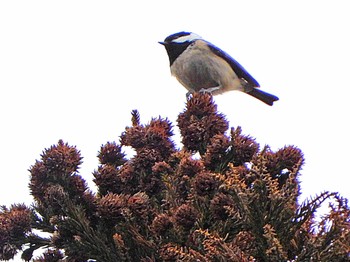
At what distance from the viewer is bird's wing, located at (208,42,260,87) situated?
25.0 feet

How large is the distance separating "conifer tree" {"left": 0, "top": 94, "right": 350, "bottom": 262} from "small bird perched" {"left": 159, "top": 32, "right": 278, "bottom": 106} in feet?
10.3

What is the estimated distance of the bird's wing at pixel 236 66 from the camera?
25.0 feet

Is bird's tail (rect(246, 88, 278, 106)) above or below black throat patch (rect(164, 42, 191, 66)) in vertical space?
below

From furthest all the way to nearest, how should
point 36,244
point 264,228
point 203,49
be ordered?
point 203,49, point 36,244, point 264,228

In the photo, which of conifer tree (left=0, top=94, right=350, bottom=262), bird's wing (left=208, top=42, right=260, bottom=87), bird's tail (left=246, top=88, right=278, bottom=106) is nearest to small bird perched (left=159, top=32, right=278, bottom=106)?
bird's wing (left=208, top=42, right=260, bottom=87)

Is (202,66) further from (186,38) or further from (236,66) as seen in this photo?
(236,66)

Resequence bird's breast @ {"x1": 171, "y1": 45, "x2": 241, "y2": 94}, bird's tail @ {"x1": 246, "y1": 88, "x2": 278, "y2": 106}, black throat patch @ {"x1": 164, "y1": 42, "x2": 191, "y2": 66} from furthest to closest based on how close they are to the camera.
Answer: bird's tail @ {"x1": 246, "y1": 88, "x2": 278, "y2": 106}
black throat patch @ {"x1": 164, "y1": 42, "x2": 191, "y2": 66}
bird's breast @ {"x1": 171, "y1": 45, "x2": 241, "y2": 94}

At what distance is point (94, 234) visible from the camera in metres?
3.38

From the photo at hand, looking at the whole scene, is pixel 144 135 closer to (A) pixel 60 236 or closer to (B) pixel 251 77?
(A) pixel 60 236

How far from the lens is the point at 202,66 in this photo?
722 centimetres

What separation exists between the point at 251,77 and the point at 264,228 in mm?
5335

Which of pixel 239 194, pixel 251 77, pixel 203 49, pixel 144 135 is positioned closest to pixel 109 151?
pixel 144 135

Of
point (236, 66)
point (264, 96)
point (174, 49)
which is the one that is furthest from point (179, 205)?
point (264, 96)

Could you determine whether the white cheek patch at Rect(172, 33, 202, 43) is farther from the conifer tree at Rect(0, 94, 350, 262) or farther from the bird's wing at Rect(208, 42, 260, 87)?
the conifer tree at Rect(0, 94, 350, 262)
